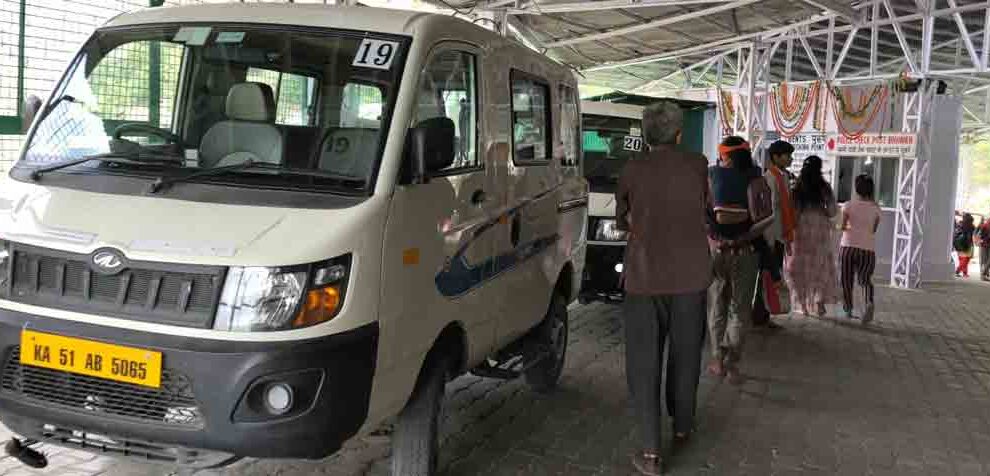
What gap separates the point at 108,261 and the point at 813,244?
7.55 meters

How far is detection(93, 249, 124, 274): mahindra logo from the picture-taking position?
297 cm

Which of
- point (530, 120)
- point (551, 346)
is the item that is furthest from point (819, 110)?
point (530, 120)

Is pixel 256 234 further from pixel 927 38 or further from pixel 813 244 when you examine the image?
pixel 927 38

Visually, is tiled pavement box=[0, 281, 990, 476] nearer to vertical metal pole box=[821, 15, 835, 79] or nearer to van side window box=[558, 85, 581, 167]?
van side window box=[558, 85, 581, 167]

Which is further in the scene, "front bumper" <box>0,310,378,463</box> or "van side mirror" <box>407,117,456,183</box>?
"van side mirror" <box>407,117,456,183</box>

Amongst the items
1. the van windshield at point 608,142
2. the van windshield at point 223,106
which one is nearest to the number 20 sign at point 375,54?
the van windshield at point 223,106

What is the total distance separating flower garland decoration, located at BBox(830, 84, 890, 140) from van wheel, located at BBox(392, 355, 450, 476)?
13341mm

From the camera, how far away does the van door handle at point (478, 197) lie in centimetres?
405

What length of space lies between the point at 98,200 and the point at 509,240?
207cm

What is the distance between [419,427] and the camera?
3.79 metres

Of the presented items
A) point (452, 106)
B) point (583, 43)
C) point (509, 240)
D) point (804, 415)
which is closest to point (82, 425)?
point (452, 106)

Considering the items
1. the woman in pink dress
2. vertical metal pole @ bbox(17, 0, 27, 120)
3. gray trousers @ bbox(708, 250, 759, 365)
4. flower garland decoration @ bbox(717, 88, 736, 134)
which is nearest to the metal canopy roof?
flower garland decoration @ bbox(717, 88, 736, 134)

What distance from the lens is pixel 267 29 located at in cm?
376

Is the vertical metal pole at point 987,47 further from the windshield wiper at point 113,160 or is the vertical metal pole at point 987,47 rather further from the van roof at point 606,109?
the windshield wiper at point 113,160
